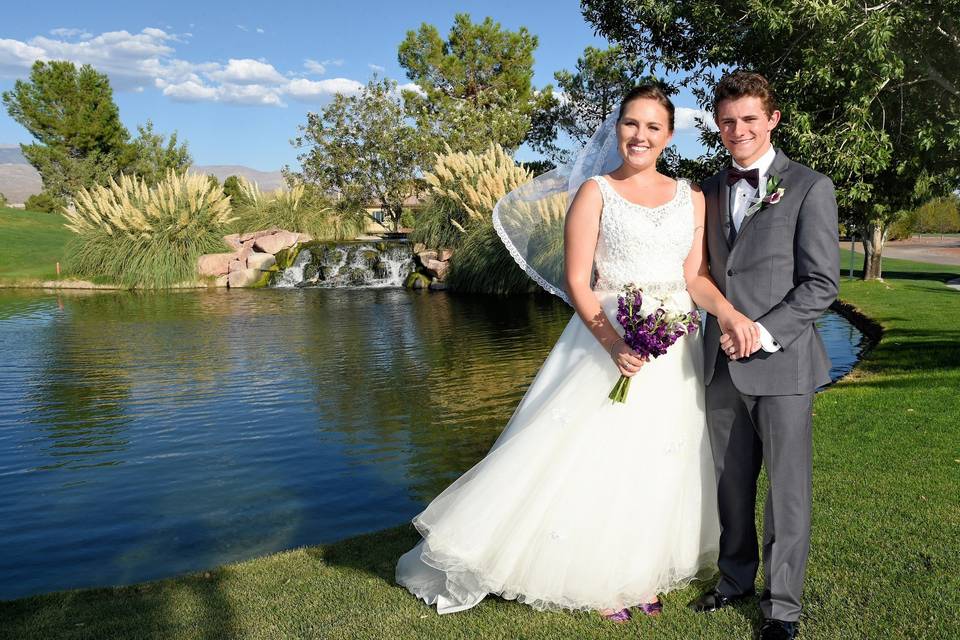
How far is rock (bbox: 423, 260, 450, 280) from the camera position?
894 inches

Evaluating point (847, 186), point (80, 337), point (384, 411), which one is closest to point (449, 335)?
point (384, 411)

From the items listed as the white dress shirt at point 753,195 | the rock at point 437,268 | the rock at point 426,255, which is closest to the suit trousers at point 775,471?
the white dress shirt at point 753,195

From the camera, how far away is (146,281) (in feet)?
75.8

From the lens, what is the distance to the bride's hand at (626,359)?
10.5 ft

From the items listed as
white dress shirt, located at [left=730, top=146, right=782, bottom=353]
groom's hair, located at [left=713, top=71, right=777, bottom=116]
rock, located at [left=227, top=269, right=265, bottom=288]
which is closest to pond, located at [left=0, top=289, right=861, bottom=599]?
white dress shirt, located at [left=730, top=146, right=782, bottom=353]

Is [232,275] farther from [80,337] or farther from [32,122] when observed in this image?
[32,122]

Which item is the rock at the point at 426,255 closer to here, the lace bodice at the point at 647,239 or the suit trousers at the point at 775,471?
the lace bodice at the point at 647,239

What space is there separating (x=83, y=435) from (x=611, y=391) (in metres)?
6.77

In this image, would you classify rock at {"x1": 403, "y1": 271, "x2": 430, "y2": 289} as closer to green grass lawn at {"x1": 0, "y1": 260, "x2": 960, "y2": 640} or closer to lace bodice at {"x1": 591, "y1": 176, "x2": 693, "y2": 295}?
green grass lawn at {"x1": 0, "y1": 260, "x2": 960, "y2": 640}

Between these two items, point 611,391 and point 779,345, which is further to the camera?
point 611,391

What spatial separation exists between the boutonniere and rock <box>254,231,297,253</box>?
23490 millimetres

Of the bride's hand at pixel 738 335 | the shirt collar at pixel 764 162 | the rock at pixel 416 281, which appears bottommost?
the rock at pixel 416 281

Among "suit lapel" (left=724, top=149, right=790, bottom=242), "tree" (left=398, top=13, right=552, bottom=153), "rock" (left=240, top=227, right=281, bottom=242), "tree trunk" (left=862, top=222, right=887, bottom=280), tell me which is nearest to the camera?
"suit lapel" (left=724, top=149, right=790, bottom=242)

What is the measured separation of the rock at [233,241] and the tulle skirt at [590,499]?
23211 millimetres
